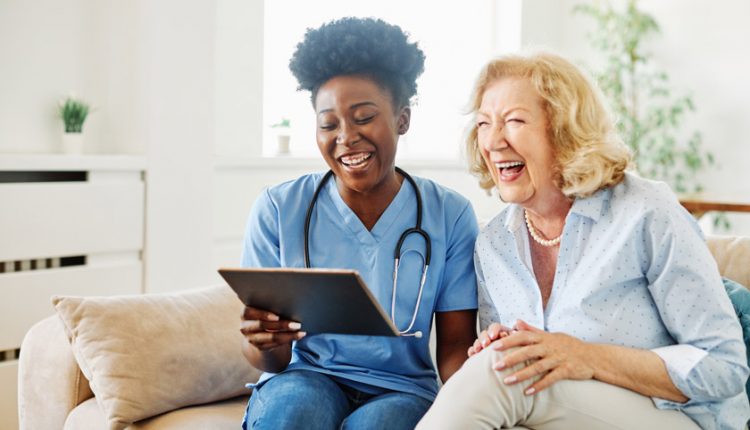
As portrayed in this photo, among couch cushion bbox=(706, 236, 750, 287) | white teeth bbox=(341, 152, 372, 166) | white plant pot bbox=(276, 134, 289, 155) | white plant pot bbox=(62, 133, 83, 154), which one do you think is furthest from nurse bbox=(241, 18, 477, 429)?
white plant pot bbox=(276, 134, 289, 155)

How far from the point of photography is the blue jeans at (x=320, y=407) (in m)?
1.61

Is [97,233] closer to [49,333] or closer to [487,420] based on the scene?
[49,333]

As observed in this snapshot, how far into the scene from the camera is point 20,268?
9.84 feet

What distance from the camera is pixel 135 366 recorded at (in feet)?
6.23

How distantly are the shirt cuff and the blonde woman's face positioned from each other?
40cm

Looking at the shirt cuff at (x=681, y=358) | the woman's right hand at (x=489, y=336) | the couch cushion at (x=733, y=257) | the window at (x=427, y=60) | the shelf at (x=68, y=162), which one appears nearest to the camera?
the shirt cuff at (x=681, y=358)

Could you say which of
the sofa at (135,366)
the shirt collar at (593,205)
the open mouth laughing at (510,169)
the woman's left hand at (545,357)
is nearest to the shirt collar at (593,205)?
the shirt collar at (593,205)

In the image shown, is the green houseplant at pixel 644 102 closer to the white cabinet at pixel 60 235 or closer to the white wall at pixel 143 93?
the white wall at pixel 143 93

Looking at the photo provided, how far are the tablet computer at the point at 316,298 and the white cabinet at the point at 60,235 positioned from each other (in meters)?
1.60

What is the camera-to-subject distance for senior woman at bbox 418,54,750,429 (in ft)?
5.01

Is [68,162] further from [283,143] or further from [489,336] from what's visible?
[489,336]

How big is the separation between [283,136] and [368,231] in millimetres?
2254

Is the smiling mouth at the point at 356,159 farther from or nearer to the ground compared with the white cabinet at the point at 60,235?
farther from the ground

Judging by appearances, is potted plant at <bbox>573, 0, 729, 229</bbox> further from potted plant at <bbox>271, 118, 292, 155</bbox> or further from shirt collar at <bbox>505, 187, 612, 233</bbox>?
shirt collar at <bbox>505, 187, 612, 233</bbox>
